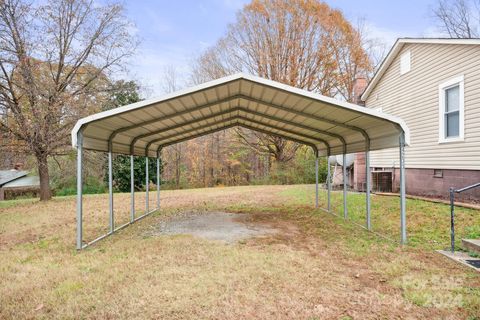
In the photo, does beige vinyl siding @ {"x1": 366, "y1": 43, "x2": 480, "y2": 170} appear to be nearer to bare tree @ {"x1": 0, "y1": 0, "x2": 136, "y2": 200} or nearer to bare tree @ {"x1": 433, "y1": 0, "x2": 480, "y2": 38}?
bare tree @ {"x1": 0, "y1": 0, "x2": 136, "y2": 200}

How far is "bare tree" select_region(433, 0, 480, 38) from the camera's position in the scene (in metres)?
23.4

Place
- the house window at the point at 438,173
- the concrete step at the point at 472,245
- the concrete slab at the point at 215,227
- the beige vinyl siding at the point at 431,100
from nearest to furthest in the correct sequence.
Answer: the concrete step at the point at 472,245
the concrete slab at the point at 215,227
the beige vinyl siding at the point at 431,100
the house window at the point at 438,173

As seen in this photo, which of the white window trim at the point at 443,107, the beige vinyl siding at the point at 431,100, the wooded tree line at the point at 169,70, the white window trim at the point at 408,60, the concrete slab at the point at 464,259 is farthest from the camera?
the wooded tree line at the point at 169,70

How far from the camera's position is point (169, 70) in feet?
91.4

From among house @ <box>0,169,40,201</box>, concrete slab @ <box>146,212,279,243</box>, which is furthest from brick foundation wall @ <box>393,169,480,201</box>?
house @ <box>0,169,40,201</box>

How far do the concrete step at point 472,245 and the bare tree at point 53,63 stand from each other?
12675mm

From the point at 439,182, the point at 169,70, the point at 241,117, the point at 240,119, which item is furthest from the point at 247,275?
the point at 169,70

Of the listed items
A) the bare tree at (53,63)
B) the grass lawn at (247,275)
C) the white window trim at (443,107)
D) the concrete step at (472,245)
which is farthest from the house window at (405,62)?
the bare tree at (53,63)

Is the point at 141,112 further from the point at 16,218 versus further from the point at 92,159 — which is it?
the point at 92,159

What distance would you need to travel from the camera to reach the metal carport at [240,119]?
573 centimetres

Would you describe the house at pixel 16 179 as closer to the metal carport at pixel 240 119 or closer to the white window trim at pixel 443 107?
the metal carport at pixel 240 119

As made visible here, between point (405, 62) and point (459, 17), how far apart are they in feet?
58.7

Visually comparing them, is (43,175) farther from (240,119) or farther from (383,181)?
(383,181)

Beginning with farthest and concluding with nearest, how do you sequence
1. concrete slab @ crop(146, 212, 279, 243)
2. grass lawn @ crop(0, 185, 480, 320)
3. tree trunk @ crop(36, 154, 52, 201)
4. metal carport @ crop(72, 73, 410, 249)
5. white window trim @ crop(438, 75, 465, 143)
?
tree trunk @ crop(36, 154, 52, 201) → white window trim @ crop(438, 75, 465, 143) → concrete slab @ crop(146, 212, 279, 243) → metal carport @ crop(72, 73, 410, 249) → grass lawn @ crop(0, 185, 480, 320)
